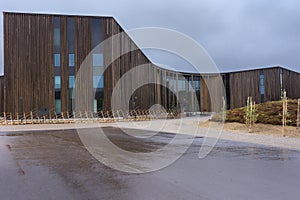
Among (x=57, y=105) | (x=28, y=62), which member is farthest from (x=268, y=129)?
(x=28, y=62)

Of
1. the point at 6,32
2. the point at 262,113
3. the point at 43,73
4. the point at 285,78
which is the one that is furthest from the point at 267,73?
the point at 6,32

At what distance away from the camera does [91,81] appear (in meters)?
32.0

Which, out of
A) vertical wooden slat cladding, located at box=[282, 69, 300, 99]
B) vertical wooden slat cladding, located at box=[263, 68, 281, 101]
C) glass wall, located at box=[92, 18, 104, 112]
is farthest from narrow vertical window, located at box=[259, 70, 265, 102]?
glass wall, located at box=[92, 18, 104, 112]

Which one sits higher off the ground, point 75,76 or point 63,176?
point 75,76

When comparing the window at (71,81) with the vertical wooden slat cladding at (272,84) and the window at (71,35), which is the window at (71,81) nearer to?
the window at (71,35)

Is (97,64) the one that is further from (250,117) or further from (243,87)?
(243,87)

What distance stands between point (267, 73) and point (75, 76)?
87.2 ft

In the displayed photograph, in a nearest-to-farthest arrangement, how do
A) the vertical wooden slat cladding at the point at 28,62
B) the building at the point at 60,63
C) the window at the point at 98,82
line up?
the vertical wooden slat cladding at the point at 28,62
the building at the point at 60,63
the window at the point at 98,82

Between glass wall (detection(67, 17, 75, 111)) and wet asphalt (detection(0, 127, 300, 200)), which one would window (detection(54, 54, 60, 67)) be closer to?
glass wall (detection(67, 17, 75, 111))

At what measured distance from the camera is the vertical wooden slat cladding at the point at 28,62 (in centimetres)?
3069

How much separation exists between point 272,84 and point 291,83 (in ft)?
15.6

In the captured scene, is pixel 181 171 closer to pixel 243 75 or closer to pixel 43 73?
pixel 43 73

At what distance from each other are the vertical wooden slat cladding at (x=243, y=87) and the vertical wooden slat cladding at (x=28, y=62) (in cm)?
2790

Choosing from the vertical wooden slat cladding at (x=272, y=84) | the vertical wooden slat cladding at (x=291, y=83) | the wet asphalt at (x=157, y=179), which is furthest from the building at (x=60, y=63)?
the wet asphalt at (x=157, y=179)
